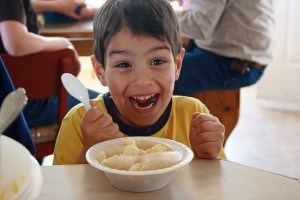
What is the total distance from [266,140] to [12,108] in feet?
9.05

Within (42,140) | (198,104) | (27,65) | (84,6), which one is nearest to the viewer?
(198,104)

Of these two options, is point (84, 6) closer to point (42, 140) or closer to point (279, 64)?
point (42, 140)

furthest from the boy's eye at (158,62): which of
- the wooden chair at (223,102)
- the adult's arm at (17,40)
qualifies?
the wooden chair at (223,102)

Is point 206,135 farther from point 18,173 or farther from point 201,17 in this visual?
point 201,17

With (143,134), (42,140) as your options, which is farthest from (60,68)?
(143,134)

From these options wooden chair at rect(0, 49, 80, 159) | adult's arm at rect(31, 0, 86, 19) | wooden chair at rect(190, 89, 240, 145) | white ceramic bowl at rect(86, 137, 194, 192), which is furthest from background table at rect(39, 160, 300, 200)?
adult's arm at rect(31, 0, 86, 19)

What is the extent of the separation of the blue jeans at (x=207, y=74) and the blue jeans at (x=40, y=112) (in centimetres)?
59

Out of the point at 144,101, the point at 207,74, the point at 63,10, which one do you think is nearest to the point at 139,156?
the point at 144,101

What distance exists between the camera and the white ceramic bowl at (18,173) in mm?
517

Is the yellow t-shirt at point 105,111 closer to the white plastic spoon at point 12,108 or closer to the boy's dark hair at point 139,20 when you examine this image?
the boy's dark hair at point 139,20

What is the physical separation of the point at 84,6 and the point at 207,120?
173 centimetres

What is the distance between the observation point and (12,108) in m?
0.57

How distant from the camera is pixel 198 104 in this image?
120 centimetres

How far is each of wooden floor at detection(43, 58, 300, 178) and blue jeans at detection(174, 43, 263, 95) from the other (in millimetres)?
657
